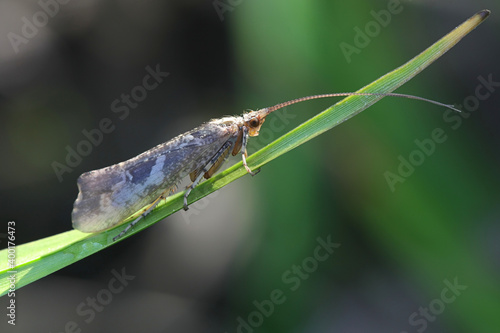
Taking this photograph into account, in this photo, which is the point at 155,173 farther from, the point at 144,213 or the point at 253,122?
the point at 253,122

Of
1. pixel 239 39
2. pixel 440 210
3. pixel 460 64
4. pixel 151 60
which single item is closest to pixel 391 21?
pixel 460 64

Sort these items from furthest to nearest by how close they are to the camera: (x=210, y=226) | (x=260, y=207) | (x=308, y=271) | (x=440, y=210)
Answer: (x=210, y=226), (x=260, y=207), (x=308, y=271), (x=440, y=210)

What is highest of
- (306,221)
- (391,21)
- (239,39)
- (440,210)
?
(239,39)

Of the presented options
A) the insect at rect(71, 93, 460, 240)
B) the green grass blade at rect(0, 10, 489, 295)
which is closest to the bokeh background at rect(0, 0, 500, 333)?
the insect at rect(71, 93, 460, 240)

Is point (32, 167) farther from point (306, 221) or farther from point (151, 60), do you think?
point (306, 221)

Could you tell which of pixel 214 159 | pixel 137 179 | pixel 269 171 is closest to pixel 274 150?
pixel 214 159

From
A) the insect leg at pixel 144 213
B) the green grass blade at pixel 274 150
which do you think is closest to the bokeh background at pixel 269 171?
the insect leg at pixel 144 213
